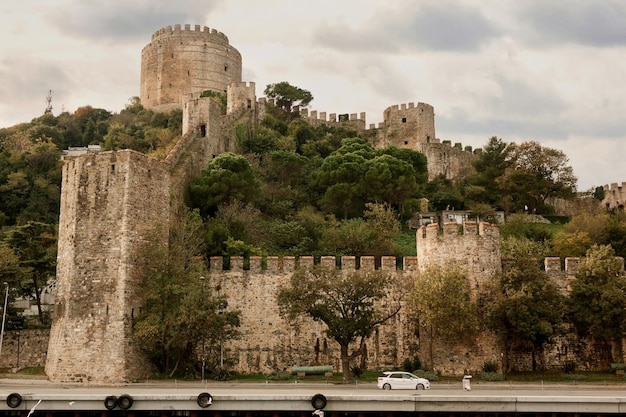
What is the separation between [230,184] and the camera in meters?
46.9

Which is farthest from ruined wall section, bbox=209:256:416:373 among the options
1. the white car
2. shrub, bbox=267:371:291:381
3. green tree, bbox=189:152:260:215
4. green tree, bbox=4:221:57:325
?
green tree, bbox=4:221:57:325

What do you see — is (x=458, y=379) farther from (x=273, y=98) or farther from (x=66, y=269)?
(x=273, y=98)

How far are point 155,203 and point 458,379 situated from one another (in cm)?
1656

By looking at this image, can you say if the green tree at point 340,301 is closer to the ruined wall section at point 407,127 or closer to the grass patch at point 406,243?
the grass patch at point 406,243

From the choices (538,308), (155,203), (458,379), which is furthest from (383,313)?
(155,203)

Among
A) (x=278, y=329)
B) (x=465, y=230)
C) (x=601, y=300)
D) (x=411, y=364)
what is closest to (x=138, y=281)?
(x=278, y=329)

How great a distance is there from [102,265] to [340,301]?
11.0m

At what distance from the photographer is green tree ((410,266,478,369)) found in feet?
107

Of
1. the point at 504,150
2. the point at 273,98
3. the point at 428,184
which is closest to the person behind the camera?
the point at 504,150

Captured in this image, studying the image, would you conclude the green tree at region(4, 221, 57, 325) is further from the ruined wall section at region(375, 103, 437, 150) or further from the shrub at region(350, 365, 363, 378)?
the ruined wall section at region(375, 103, 437, 150)

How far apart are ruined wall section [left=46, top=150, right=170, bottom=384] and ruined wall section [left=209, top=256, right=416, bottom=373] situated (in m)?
4.93

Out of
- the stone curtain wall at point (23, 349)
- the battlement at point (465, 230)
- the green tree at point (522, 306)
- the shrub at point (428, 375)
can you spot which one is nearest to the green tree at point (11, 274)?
the stone curtain wall at point (23, 349)

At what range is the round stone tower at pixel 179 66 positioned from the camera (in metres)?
78.6

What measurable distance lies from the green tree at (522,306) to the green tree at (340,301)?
4742 millimetres
